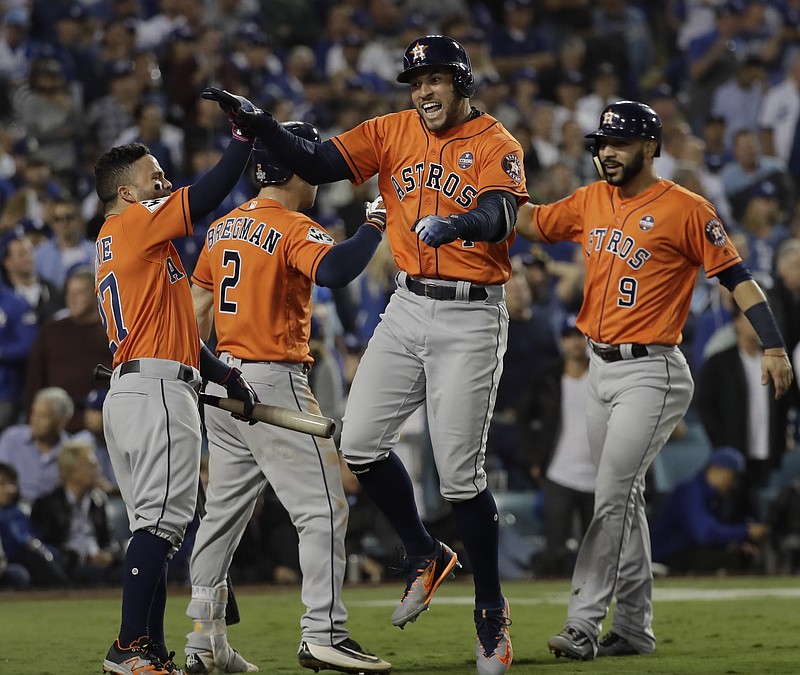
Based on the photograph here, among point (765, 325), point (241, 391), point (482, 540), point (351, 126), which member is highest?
point (351, 126)

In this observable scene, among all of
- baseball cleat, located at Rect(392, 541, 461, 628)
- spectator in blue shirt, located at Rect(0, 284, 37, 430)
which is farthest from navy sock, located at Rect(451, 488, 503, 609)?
spectator in blue shirt, located at Rect(0, 284, 37, 430)

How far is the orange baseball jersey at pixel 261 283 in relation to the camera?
537 cm

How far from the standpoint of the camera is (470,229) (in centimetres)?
489

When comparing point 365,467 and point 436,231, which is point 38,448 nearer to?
point 365,467

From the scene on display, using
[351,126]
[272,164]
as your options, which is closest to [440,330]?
[272,164]

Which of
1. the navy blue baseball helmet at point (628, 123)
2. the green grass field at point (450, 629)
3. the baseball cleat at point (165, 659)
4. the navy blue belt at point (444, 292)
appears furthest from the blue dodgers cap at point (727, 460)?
the baseball cleat at point (165, 659)

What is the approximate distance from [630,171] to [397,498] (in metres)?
1.91

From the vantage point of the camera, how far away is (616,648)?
607 cm

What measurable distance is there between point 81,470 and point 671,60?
31.5 ft

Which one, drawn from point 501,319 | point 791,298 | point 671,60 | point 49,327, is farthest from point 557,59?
point 501,319

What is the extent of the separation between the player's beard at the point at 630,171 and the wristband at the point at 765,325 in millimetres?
826

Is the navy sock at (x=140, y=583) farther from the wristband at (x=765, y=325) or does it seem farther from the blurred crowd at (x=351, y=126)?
the blurred crowd at (x=351, y=126)

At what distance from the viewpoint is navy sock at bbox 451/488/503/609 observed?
537 cm

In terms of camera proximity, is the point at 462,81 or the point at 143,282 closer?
the point at 143,282
